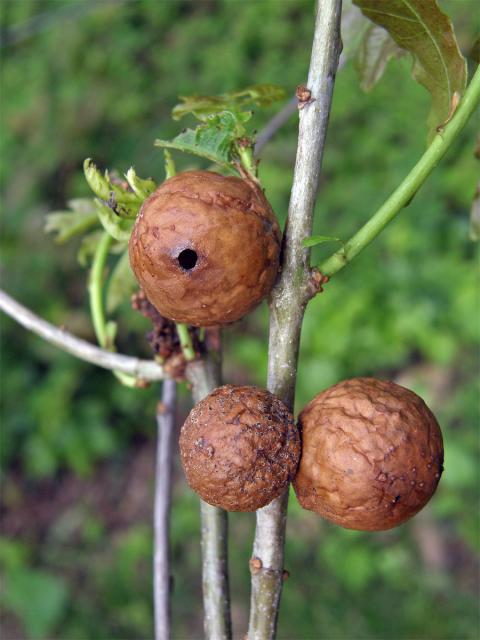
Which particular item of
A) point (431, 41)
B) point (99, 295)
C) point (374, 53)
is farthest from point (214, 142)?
point (374, 53)

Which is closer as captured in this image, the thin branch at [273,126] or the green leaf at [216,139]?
the green leaf at [216,139]

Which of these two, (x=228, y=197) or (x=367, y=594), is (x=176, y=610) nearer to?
(x=367, y=594)

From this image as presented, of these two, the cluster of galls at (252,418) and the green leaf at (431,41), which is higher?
the green leaf at (431,41)

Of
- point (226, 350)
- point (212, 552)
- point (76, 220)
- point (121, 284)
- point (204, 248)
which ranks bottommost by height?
point (212, 552)

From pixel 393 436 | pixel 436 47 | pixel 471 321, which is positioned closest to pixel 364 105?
pixel 471 321

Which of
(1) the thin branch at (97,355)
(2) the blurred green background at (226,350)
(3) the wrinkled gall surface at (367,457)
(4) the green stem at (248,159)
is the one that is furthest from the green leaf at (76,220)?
(2) the blurred green background at (226,350)

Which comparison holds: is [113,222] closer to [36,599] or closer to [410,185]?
[410,185]

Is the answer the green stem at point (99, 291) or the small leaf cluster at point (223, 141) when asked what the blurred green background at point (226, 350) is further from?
the small leaf cluster at point (223, 141)
